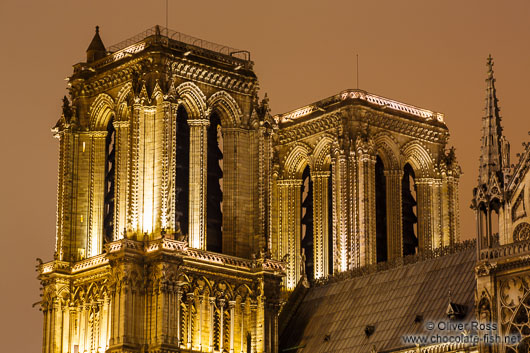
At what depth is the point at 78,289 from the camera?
87.8 metres

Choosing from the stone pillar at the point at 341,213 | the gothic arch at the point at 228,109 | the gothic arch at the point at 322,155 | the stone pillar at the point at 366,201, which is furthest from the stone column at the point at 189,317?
the gothic arch at the point at 322,155

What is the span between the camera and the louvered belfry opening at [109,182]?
292 ft

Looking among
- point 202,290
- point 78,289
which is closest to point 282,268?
Result: point 202,290

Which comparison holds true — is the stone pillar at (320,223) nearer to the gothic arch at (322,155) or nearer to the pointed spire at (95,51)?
the gothic arch at (322,155)

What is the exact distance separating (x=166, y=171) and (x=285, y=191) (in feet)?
49.7

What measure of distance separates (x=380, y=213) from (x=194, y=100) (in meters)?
15.0

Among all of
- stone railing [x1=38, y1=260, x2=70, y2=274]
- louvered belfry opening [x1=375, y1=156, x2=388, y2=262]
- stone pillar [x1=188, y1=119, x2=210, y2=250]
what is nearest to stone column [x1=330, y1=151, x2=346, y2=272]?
louvered belfry opening [x1=375, y1=156, x2=388, y2=262]

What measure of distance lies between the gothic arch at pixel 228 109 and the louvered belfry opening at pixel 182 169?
7.17 feet

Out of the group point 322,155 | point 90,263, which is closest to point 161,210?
point 90,263

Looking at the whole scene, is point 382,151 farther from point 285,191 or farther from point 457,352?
point 457,352

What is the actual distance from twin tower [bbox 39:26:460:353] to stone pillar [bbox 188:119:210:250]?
0.08 m

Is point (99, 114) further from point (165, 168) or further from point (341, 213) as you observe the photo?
point (341, 213)

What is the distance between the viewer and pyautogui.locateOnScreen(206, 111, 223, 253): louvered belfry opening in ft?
290

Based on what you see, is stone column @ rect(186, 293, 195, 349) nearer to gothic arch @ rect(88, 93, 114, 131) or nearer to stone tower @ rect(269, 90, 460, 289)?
stone tower @ rect(269, 90, 460, 289)
